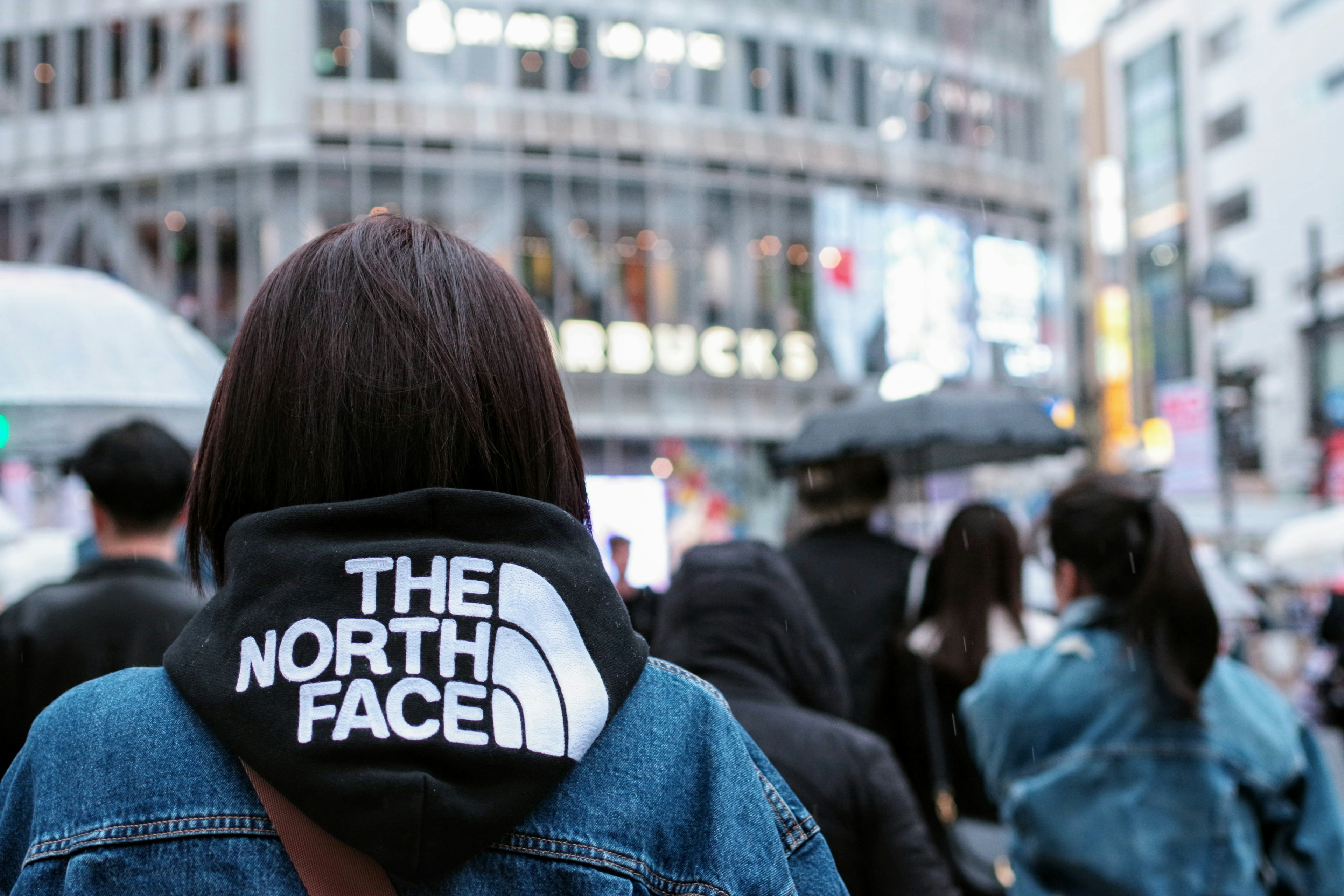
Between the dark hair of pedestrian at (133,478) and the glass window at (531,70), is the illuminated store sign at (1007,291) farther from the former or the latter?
the dark hair of pedestrian at (133,478)

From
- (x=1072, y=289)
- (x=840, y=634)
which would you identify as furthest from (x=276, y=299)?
(x=1072, y=289)

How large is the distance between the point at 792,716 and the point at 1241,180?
53679mm

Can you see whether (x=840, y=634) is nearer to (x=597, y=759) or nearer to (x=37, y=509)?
(x=597, y=759)

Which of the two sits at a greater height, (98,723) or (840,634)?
(98,723)

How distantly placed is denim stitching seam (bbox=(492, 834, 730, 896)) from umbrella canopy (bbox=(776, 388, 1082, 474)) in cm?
522

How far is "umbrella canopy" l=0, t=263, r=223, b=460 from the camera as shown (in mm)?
4805

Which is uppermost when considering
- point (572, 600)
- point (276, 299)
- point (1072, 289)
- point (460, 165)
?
point (460, 165)

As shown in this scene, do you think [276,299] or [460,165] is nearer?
[276,299]

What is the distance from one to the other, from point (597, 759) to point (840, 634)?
3511 mm

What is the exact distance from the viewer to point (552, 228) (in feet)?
84.1

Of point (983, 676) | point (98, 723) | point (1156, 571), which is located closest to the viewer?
point (98, 723)

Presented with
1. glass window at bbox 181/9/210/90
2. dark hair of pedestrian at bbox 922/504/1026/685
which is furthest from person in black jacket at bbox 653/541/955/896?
glass window at bbox 181/9/210/90

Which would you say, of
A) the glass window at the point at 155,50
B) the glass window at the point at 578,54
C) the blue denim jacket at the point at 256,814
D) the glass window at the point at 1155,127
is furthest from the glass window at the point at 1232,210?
the blue denim jacket at the point at 256,814

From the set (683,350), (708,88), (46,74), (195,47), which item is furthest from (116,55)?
(683,350)
